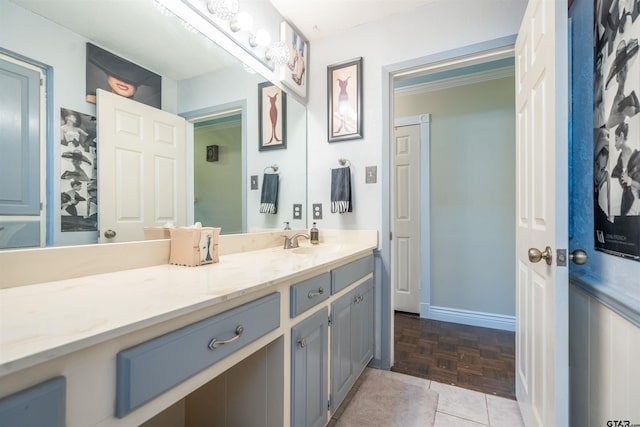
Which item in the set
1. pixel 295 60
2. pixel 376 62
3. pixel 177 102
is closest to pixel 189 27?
pixel 177 102

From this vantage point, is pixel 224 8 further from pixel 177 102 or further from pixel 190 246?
pixel 190 246

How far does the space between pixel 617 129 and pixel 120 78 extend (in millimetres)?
1681

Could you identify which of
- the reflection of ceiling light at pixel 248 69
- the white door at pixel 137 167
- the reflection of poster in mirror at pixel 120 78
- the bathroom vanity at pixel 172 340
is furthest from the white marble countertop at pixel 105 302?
the reflection of ceiling light at pixel 248 69

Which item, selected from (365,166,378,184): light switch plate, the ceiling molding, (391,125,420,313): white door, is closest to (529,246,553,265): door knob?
(365,166,378,184): light switch plate

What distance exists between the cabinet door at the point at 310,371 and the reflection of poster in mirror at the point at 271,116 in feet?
3.87

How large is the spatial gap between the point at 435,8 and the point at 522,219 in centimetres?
143

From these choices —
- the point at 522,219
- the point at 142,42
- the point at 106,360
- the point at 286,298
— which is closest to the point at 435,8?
the point at 522,219

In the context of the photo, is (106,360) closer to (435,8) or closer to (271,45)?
(271,45)

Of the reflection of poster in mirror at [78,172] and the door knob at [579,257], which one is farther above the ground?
the reflection of poster in mirror at [78,172]

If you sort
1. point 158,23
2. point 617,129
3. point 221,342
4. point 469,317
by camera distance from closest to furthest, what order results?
point 221,342, point 617,129, point 158,23, point 469,317

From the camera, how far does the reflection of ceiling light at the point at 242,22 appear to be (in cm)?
154

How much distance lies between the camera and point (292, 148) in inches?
83.8

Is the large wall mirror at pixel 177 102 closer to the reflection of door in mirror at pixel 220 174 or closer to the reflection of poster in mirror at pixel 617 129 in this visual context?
the reflection of door in mirror at pixel 220 174

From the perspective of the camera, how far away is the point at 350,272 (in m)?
1.54
